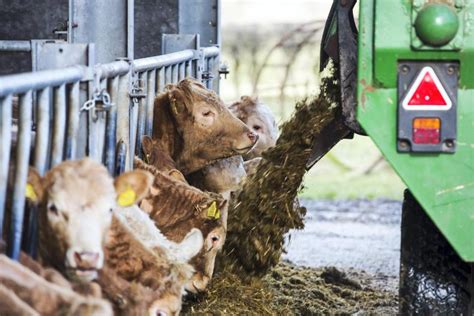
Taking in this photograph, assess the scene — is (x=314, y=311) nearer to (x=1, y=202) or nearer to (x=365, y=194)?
(x=1, y=202)

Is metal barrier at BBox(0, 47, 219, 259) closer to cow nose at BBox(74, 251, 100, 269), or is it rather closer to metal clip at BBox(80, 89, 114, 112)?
metal clip at BBox(80, 89, 114, 112)

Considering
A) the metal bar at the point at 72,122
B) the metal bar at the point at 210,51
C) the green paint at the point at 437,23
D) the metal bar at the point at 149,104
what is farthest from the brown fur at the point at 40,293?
the metal bar at the point at 210,51

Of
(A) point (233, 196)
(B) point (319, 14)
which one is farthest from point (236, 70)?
(A) point (233, 196)

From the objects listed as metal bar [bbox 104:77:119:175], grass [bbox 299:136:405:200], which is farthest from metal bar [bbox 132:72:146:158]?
grass [bbox 299:136:405:200]

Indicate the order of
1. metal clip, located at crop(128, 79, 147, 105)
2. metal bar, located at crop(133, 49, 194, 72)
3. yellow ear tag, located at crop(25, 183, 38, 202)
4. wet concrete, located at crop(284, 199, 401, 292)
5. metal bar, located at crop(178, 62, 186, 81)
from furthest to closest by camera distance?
1. wet concrete, located at crop(284, 199, 401, 292)
2. metal bar, located at crop(178, 62, 186, 81)
3. metal bar, located at crop(133, 49, 194, 72)
4. metal clip, located at crop(128, 79, 147, 105)
5. yellow ear tag, located at crop(25, 183, 38, 202)

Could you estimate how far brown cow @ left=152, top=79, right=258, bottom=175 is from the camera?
25.6 feet

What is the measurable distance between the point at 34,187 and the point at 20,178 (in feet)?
0.21

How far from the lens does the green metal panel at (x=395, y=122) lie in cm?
519

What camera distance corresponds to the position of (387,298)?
8.53 m

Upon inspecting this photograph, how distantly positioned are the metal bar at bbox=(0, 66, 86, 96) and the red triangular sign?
140 cm

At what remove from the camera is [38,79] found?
5.10m

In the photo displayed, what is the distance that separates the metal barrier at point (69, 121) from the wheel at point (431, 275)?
147 cm

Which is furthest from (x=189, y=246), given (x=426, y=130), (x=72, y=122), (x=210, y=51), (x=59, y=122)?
(x=210, y=51)

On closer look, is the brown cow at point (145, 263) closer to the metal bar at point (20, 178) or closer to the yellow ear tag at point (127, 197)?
the yellow ear tag at point (127, 197)
